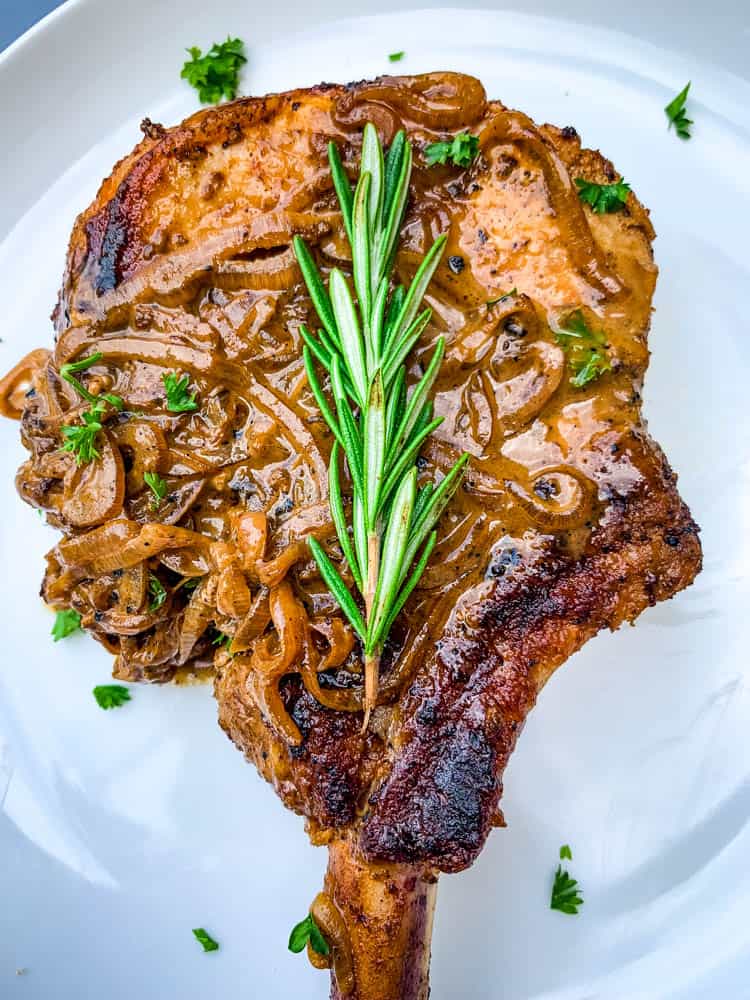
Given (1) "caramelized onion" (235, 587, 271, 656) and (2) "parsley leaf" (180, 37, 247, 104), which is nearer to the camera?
(1) "caramelized onion" (235, 587, 271, 656)

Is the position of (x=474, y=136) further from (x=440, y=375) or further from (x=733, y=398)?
(x=733, y=398)

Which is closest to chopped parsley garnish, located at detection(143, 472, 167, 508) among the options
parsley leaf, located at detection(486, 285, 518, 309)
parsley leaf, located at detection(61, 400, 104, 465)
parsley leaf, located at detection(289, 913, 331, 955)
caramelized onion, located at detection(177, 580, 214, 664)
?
parsley leaf, located at detection(61, 400, 104, 465)

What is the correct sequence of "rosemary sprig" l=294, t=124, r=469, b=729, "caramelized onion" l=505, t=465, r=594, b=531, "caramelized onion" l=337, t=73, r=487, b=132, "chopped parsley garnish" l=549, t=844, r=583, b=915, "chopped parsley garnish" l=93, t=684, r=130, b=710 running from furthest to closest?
"chopped parsley garnish" l=93, t=684, r=130, b=710 → "chopped parsley garnish" l=549, t=844, r=583, b=915 → "caramelized onion" l=337, t=73, r=487, b=132 → "caramelized onion" l=505, t=465, r=594, b=531 → "rosemary sprig" l=294, t=124, r=469, b=729

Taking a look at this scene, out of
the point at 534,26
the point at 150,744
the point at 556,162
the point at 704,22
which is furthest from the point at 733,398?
the point at 150,744

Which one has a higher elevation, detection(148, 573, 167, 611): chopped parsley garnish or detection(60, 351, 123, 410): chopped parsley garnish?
detection(60, 351, 123, 410): chopped parsley garnish

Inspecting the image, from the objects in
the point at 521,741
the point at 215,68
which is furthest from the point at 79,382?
the point at 521,741

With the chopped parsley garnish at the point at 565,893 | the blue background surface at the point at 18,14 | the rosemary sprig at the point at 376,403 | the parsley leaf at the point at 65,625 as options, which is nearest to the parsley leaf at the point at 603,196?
the rosemary sprig at the point at 376,403

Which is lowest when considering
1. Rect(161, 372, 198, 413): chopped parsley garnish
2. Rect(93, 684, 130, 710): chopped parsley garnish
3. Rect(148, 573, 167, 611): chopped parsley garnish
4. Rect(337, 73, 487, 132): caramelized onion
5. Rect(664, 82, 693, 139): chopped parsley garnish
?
Rect(148, 573, 167, 611): chopped parsley garnish

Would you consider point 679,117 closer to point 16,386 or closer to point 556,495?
point 556,495

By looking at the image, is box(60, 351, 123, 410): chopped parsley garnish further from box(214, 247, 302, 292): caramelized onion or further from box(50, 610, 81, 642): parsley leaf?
box(50, 610, 81, 642): parsley leaf
